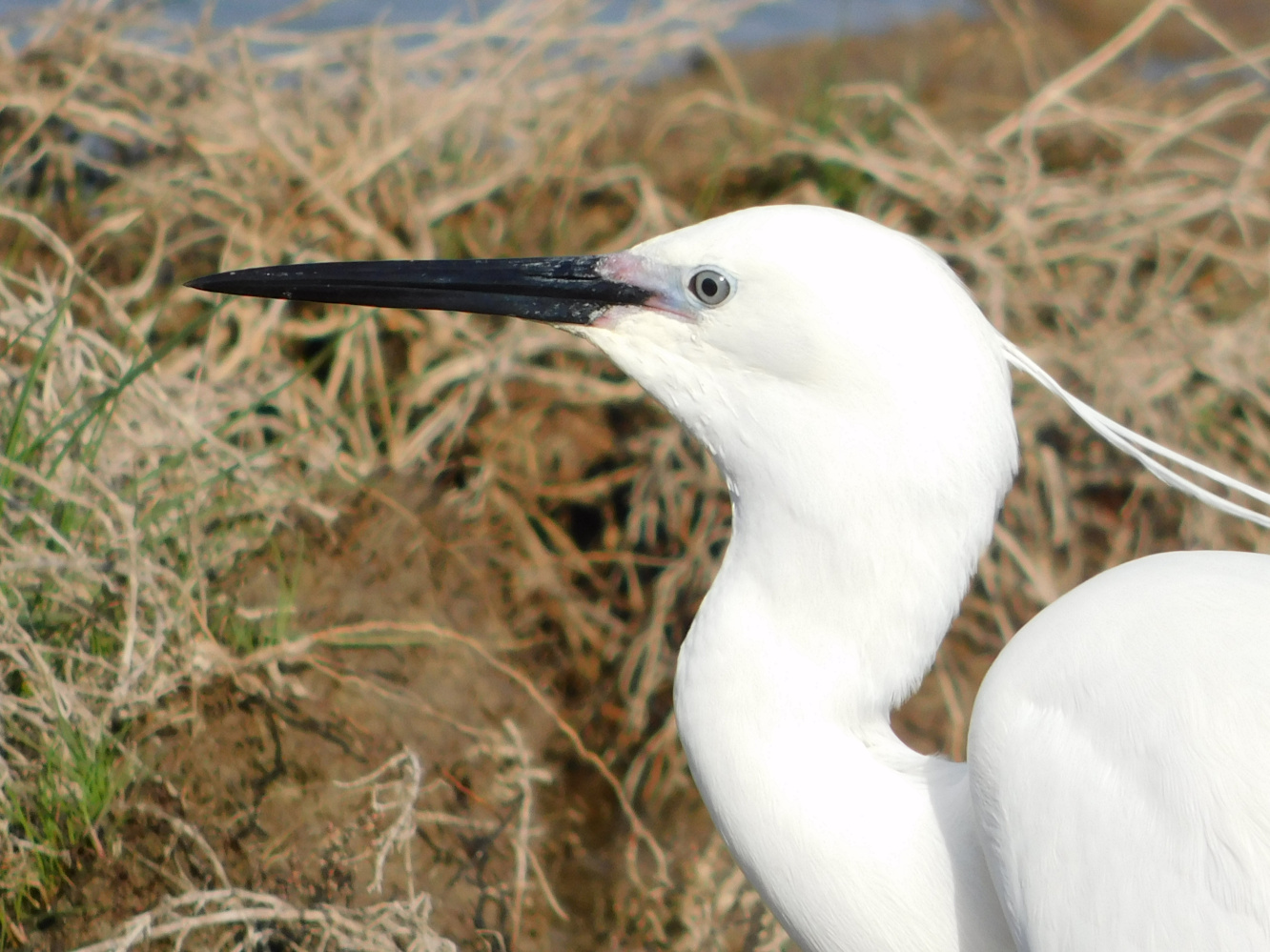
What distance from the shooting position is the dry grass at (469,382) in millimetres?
2129

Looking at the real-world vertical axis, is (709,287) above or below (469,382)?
above

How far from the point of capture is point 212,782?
2186 mm

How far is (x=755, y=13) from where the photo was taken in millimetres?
6570

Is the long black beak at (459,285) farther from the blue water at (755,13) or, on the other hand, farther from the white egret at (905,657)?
the blue water at (755,13)

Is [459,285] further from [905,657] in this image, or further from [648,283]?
[905,657]

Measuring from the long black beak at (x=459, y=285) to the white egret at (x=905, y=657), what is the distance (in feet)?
0.27

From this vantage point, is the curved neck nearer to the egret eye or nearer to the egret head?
the egret head

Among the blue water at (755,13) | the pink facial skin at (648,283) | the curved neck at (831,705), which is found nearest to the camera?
the curved neck at (831,705)

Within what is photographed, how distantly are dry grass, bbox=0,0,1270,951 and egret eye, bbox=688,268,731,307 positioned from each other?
2.72ft

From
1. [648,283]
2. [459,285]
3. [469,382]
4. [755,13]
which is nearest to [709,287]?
[648,283]

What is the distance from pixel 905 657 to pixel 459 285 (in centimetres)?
76

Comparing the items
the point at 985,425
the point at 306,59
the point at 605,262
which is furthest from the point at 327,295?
the point at 306,59

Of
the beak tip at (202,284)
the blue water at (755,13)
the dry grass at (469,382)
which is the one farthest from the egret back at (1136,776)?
the blue water at (755,13)

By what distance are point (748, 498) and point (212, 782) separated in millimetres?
1037
